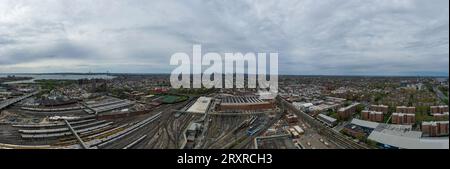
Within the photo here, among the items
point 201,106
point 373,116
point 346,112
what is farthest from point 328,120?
point 201,106

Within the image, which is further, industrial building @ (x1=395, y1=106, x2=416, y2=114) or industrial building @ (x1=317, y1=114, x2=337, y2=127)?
industrial building @ (x1=317, y1=114, x2=337, y2=127)

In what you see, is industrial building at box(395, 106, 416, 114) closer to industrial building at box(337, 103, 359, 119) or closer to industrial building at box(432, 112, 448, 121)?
industrial building at box(432, 112, 448, 121)

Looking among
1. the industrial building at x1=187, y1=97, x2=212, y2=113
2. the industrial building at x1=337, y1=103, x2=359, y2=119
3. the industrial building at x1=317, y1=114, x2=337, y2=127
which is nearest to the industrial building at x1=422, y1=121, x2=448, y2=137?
the industrial building at x1=317, y1=114, x2=337, y2=127

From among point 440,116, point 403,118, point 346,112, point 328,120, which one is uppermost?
point 440,116

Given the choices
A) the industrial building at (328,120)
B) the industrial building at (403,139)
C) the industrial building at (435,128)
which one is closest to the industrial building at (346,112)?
the industrial building at (328,120)

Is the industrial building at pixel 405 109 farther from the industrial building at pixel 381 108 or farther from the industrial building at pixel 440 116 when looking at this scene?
the industrial building at pixel 440 116

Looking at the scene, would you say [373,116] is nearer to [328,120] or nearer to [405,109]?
[405,109]
